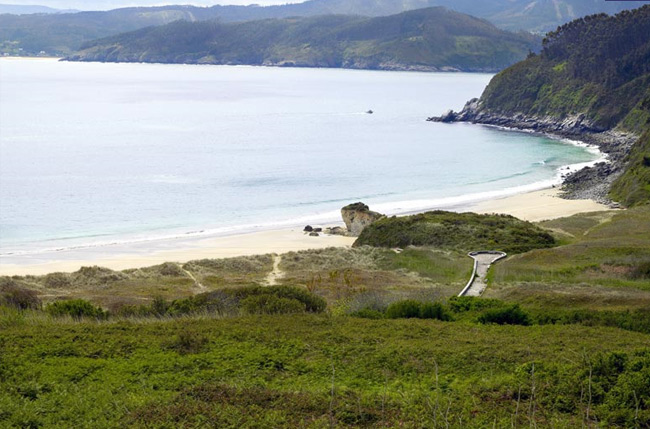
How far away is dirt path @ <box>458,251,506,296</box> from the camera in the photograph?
28.2 m

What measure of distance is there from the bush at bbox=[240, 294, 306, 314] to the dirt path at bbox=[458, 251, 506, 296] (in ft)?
28.0

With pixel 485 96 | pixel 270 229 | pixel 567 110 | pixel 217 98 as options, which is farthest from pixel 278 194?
pixel 217 98

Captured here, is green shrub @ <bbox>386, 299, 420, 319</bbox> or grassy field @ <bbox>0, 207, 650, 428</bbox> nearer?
grassy field @ <bbox>0, 207, 650, 428</bbox>

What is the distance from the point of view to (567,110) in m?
122

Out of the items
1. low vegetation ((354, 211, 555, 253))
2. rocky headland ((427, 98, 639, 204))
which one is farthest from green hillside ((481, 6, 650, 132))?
low vegetation ((354, 211, 555, 253))

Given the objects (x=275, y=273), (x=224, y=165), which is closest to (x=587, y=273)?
(x=275, y=273)

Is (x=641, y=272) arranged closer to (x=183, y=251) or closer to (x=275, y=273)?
(x=275, y=273)

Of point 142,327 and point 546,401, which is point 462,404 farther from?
point 142,327

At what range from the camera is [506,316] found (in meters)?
19.7

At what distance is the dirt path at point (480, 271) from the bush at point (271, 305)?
8.54 metres

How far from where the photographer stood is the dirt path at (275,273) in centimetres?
3244

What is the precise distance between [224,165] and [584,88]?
68.7 metres

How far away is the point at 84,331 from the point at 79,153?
7660 cm

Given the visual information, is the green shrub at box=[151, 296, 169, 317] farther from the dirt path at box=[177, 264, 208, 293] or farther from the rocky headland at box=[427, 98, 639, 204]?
the rocky headland at box=[427, 98, 639, 204]
